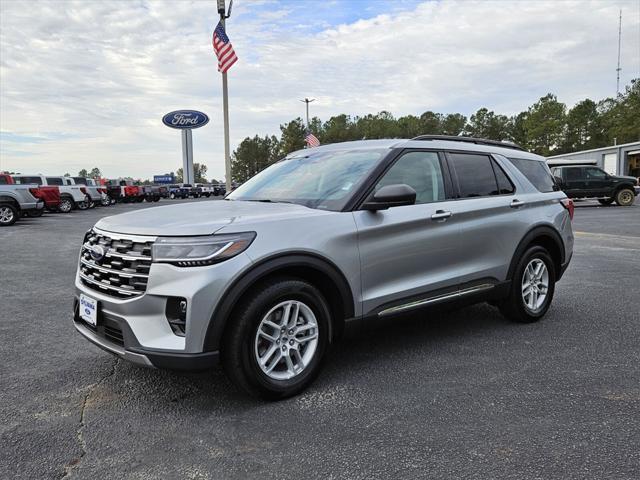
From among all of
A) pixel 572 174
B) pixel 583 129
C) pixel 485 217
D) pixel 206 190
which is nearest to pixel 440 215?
pixel 485 217

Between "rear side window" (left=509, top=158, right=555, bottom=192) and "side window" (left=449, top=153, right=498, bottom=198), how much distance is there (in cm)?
50

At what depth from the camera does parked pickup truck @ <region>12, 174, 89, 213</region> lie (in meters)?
23.7

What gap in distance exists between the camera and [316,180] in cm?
411

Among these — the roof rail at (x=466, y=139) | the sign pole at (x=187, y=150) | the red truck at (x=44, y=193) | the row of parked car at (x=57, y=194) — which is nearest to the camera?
the roof rail at (x=466, y=139)

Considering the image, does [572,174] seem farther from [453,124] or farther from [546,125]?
[453,124]

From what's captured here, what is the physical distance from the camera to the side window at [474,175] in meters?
4.50

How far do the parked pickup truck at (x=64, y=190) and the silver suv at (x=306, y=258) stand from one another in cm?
2291

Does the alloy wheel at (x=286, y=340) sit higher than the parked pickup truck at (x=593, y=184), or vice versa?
the parked pickup truck at (x=593, y=184)

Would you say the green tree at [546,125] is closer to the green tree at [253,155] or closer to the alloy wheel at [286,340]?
the green tree at [253,155]

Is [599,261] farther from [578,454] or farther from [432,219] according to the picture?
[578,454]

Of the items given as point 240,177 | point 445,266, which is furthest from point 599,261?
point 240,177

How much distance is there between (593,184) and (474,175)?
852 inches

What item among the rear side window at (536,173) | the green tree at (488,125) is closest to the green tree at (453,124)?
the green tree at (488,125)

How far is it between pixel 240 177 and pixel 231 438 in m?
107
